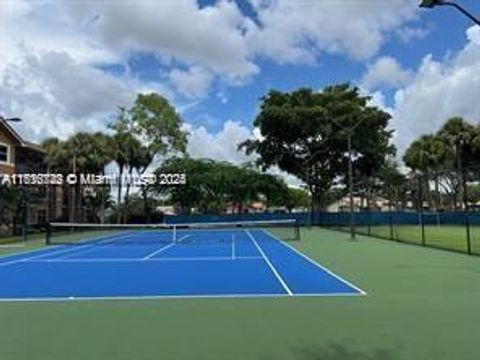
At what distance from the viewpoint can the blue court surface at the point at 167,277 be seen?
16.4 meters

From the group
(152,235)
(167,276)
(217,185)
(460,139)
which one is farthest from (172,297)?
(217,185)

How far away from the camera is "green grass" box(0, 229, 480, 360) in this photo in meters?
9.56

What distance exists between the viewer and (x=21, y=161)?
76188 millimetres

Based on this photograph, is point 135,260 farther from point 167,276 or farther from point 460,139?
point 460,139

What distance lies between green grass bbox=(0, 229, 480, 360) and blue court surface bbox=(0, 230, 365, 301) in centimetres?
121

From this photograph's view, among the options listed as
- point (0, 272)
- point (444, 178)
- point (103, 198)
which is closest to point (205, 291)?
point (0, 272)

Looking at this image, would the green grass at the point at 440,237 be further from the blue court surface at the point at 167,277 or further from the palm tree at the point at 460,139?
the palm tree at the point at 460,139

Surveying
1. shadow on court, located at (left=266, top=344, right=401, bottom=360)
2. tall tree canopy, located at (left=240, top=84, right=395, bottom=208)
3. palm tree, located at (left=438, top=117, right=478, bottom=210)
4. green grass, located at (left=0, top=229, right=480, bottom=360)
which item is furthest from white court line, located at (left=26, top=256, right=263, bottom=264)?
palm tree, located at (left=438, top=117, right=478, bottom=210)

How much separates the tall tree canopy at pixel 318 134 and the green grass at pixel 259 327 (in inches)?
2263

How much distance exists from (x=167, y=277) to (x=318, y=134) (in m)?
56.5

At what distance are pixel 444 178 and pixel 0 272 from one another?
82.9 ft

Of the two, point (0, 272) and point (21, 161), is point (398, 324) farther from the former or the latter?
point (21, 161)

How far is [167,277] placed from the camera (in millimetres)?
20266

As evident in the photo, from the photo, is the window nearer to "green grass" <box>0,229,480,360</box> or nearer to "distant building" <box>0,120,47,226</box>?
"distant building" <box>0,120,47,226</box>
